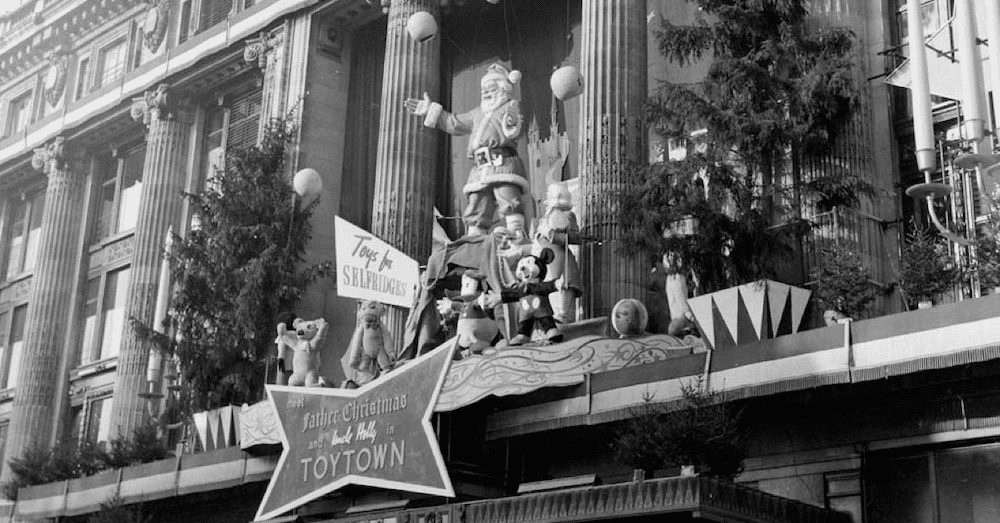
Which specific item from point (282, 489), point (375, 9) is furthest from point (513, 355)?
point (375, 9)

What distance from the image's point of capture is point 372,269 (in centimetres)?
2652

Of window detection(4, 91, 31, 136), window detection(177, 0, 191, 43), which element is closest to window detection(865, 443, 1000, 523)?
window detection(177, 0, 191, 43)

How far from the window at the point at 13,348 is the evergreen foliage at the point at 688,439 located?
105ft

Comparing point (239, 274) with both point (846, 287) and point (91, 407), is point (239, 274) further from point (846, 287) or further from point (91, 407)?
point (846, 287)

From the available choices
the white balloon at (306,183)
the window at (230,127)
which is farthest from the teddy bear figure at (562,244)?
the window at (230,127)

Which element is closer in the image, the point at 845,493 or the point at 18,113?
the point at 845,493

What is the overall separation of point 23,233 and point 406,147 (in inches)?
911

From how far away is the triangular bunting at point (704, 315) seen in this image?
775 inches

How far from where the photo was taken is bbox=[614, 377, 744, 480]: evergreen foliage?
16.8m

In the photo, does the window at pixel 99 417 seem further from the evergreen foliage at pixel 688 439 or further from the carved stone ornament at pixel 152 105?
the evergreen foliage at pixel 688 439

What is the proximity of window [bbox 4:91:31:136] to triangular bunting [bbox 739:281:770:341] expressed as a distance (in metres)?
35.4

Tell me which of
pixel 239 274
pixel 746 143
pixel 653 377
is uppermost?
pixel 239 274

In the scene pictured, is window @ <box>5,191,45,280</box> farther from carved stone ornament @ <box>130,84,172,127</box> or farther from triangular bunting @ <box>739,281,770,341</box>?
triangular bunting @ <box>739,281,770,341</box>

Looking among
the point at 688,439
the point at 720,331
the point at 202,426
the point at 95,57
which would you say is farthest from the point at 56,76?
the point at 688,439
